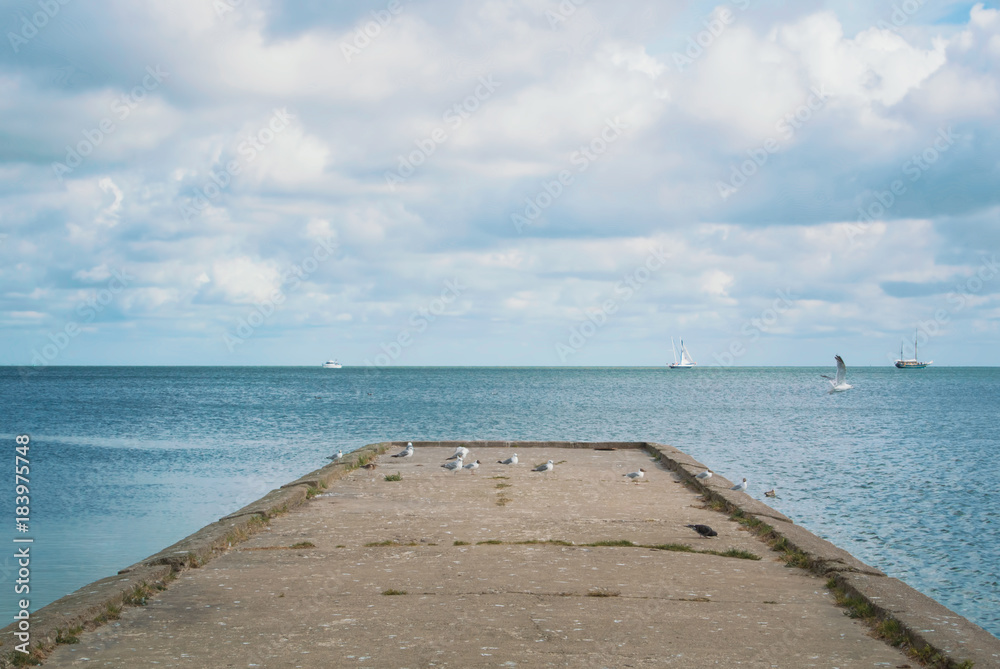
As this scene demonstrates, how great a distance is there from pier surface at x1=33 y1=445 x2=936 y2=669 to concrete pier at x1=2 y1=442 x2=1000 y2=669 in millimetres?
21

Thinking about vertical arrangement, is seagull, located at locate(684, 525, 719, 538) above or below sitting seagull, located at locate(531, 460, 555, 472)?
above

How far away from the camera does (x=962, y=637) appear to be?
5781mm

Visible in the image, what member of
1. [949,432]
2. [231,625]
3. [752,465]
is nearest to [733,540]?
[231,625]

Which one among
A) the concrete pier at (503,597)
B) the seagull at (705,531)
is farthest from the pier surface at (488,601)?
the seagull at (705,531)

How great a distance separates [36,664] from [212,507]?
1523cm

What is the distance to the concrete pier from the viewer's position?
5.74 m

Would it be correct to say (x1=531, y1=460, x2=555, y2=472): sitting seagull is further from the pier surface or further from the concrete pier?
the pier surface

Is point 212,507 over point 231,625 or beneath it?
beneath

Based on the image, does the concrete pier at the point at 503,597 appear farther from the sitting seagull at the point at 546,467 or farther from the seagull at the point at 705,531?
the sitting seagull at the point at 546,467

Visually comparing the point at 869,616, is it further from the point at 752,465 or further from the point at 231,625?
the point at 752,465

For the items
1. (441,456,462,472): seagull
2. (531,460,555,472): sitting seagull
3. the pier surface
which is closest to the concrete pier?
the pier surface

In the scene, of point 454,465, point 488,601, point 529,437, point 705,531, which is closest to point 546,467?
point 454,465

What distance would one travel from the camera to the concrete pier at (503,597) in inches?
226

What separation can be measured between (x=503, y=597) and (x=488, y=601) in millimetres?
185
